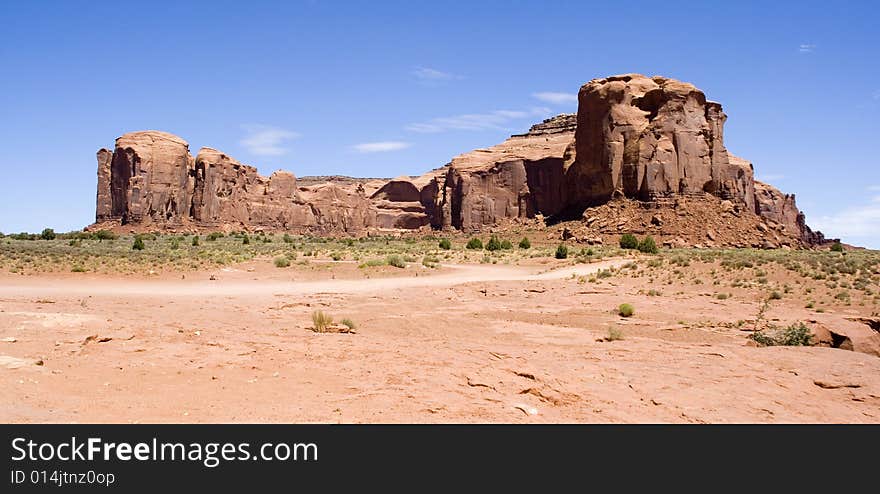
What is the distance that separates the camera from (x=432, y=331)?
14336 millimetres

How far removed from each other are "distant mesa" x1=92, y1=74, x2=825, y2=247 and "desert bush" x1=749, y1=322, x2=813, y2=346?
4149 cm

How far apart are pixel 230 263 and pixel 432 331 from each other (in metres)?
19.1

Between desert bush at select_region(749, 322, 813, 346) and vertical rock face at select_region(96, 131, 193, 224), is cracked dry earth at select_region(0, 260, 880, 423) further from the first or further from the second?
vertical rock face at select_region(96, 131, 193, 224)

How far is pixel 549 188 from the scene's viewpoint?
301ft

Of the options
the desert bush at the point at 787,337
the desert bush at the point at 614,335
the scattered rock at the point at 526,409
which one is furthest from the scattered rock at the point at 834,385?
the scattered rock at the point at 526,409

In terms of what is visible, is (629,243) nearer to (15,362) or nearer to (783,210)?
(15,362)

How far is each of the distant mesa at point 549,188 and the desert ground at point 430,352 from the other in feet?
119

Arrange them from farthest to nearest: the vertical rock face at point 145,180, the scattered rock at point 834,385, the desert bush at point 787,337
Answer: the vertical rock face at point 145,180 < the desert bush at point 787,337 < the scattered rock at point 834,385

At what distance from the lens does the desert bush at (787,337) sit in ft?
44.1

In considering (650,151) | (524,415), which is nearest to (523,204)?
(650,151)

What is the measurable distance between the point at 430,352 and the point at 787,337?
25.7 feet

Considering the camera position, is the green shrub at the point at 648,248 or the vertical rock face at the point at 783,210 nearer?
the green shrub at the point at 648,248

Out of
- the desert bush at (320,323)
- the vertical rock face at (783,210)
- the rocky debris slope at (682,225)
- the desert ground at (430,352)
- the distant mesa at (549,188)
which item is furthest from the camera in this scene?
the vertical rock face at (783,210)

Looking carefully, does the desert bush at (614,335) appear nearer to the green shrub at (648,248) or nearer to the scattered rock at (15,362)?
the scattered rock at (15,362)
